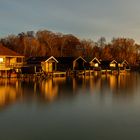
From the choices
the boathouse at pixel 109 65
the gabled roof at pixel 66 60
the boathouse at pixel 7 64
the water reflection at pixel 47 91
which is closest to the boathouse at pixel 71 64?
the gabled roof at pixel 66 60

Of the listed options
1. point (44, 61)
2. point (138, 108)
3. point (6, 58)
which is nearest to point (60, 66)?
point (44, 61)

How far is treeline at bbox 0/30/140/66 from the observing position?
71250 mm

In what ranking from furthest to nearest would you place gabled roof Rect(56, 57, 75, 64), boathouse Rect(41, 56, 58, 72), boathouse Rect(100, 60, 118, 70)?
Answer: boathouse Rect(100, 60, 118, 70) < gabled roof Rect(56, 57, 75, 64) < boathouse Rect(41, 56, 58, 72)

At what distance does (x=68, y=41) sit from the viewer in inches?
3386

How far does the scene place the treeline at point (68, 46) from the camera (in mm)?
71250

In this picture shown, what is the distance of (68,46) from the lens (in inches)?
3342

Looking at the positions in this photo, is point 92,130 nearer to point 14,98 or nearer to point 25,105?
point 25,105

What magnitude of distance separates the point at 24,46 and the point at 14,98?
50083mm

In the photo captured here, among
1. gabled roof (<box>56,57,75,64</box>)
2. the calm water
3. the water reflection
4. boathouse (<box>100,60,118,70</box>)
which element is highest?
gabled roof (<box>56,57,75,64</box>)

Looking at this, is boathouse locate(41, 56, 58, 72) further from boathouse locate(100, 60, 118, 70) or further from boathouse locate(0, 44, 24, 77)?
boathouse locate(100, 60, 118, 70)

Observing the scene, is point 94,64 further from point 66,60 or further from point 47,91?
point 47,91

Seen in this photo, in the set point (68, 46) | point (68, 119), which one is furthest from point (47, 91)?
point (68, 46)

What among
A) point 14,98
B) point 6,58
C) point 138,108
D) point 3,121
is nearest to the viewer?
point 3,121

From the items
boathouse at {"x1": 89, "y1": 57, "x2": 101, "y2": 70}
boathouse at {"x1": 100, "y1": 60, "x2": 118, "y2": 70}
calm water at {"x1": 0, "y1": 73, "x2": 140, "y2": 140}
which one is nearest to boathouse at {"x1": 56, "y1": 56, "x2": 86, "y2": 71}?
boathouse at {"x1": 89, "y1": 57, "x2": 101, "y2": 70}
